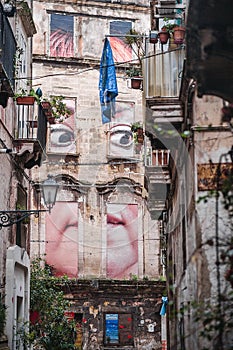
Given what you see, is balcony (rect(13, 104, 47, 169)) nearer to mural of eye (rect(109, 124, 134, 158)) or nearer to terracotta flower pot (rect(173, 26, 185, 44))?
terracotta flower pot (rect(173, 26, 185, 44))

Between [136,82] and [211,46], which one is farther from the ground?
[136,82]

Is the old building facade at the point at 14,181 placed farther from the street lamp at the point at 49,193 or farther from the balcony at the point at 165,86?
the balcony at the point at 165,86

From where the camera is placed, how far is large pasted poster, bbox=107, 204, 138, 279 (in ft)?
96.0

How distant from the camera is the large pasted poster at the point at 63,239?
28.7 m

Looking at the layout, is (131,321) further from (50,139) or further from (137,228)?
(50,139)

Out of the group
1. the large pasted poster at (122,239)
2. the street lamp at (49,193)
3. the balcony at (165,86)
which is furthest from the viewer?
the large pasted poster at (122,239)

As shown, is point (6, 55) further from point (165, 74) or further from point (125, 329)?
point (125, 329)

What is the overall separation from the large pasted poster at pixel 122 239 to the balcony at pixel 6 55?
50.4ft

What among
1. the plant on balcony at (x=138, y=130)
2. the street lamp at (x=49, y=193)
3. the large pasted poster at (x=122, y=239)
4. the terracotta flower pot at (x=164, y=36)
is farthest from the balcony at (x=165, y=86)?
the large pasted poster at (x=122, y=239)

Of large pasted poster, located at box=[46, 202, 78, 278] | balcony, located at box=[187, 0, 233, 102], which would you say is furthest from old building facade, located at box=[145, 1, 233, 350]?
large pasted poster, located at box=[46, 202, 78, 278]

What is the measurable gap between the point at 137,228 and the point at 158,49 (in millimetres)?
16331

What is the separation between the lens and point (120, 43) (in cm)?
3067

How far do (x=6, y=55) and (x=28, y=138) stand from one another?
418 cm

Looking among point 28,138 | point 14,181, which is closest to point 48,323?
point 14,181
